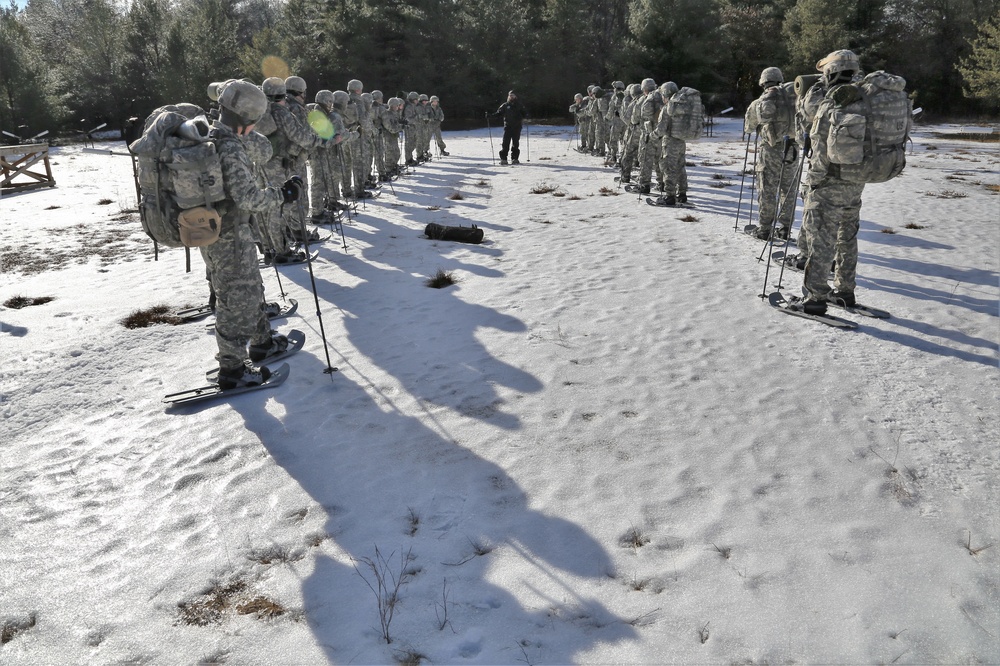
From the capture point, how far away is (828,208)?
6426 millimetres

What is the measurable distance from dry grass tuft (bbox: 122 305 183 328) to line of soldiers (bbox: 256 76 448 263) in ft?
6.00

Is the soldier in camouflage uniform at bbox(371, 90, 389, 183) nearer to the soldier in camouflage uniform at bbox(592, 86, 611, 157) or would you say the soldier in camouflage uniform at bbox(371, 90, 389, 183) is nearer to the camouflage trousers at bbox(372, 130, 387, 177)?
the camouflage trousers at bbox(372, 130, 387, 177)

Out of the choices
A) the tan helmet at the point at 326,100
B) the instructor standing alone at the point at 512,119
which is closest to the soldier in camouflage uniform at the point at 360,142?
the tan helmet at the point at 326,100

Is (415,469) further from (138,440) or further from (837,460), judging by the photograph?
(837,460)

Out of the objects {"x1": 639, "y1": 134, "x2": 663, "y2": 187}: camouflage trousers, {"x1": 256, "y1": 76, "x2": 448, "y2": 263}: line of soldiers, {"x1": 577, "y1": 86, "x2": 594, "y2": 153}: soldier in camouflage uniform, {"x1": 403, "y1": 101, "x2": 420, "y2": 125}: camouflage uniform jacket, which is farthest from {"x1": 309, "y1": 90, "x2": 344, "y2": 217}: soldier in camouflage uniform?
{"x1": 577, "y1": 86, "x2": 594, "y2": 153}: soldier in camouflage uniform

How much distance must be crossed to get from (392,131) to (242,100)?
501 inches

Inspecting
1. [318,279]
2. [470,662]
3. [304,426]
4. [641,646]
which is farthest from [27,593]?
[318,279]

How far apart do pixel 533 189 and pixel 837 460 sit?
39.6ft

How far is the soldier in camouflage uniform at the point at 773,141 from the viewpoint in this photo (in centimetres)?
903

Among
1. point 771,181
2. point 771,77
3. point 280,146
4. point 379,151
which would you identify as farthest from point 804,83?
point 379,151

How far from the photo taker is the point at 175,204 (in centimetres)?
481

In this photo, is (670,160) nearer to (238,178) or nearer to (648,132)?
(648,132)

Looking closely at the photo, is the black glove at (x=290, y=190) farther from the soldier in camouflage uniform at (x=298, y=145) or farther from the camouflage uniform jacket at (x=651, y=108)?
the camouflage uniform jacket at (x=651, y=108)

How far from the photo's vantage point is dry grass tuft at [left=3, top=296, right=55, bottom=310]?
25.8ft
